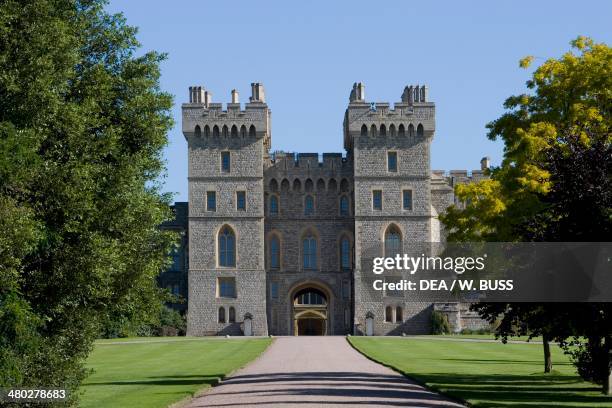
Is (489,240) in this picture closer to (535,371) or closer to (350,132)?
(535,371)

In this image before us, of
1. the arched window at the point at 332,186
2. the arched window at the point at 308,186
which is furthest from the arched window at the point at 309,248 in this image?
the arched window at the point at 332,186

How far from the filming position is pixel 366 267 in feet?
238

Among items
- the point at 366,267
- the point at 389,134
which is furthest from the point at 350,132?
the point at 366,267

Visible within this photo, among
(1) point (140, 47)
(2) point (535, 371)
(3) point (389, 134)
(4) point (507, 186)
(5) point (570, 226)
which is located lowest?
(2) point (535, 371)

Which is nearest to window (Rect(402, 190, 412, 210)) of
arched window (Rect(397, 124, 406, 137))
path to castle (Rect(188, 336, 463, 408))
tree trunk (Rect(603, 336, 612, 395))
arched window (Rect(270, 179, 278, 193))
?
arched window (Rect(397, 124, 406, 137))

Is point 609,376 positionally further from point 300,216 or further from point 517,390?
point 300,216

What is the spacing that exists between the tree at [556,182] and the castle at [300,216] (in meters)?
34.9

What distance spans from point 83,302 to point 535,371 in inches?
709

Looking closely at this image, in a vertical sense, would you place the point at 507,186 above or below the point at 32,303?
above

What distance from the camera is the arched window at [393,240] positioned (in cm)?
7238

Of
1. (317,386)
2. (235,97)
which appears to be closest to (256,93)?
(235,97)

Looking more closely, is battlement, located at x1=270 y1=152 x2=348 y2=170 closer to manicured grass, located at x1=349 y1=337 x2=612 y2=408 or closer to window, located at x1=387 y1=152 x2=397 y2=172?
window, located at x1=387 y1=152 x2=397 y2=172

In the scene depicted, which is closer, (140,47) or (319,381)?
(140,47)

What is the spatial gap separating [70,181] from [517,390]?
41.8ft
